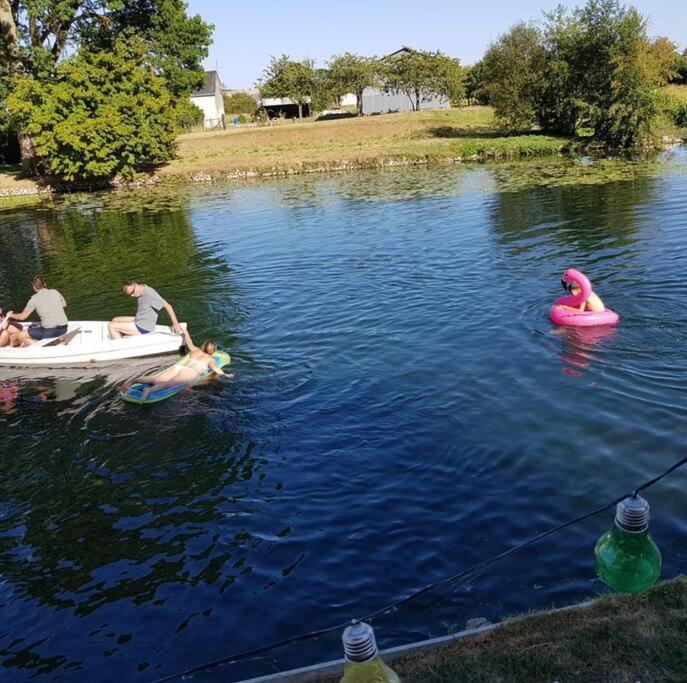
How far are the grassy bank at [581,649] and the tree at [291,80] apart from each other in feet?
263

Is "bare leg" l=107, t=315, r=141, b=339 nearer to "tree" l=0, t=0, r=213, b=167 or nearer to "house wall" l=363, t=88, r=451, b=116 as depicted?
"tree" l=0, t=0, r=213, b=167

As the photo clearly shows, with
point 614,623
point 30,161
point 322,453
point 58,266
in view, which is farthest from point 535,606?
point 30,161

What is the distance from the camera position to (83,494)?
30.0ft

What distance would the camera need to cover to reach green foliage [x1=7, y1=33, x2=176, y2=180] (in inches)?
1636

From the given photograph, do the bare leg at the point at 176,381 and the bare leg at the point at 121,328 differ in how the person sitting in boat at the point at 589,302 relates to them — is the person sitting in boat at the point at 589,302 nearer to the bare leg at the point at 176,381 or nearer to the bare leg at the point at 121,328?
the bare leg at the point at 176,381

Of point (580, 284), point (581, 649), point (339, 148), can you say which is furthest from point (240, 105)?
Answer: point (581, 649)

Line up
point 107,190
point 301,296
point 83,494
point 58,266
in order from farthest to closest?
1. point 107,190
2. point 58,266
3. point 301,296
4. point 83,494

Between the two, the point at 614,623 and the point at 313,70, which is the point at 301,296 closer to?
the point at 614,623

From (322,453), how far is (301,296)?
8.78 m

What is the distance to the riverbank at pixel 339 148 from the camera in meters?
45.8

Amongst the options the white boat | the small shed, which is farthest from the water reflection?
the small shed

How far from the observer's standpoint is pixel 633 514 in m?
3.74

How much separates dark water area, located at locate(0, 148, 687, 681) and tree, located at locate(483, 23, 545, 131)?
112ft

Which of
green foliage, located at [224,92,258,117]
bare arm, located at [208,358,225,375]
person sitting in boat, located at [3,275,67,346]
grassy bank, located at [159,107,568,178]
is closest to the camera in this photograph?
bare arm, located at [208,358,225,375]
